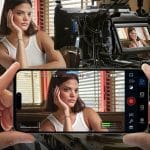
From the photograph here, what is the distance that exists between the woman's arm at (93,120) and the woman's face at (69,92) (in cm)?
4

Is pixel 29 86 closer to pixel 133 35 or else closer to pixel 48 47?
pixel 48 47

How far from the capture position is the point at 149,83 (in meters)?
0.81

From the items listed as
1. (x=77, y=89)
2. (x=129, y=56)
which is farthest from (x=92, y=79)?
(x=129, y=56)

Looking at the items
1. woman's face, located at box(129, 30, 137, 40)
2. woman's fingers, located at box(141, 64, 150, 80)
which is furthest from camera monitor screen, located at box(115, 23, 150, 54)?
woman's fingers, located at box(141, 64, 150, 80)

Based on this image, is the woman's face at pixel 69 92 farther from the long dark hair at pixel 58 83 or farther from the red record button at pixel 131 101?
the red record button at pixel 131 101

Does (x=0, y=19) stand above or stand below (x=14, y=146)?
above

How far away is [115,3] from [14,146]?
49 centimetres

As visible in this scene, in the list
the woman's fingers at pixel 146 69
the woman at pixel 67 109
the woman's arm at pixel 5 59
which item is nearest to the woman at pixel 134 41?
the woman's fingers at pixel 146 69

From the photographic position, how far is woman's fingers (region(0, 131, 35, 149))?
89 cm

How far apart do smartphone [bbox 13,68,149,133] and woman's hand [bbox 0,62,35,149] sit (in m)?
0.04

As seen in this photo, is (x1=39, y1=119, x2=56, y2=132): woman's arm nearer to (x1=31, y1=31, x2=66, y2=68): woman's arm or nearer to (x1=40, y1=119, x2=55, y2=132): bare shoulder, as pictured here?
(x1=40, y1=119, x2=55, y2=132): bare shoulder

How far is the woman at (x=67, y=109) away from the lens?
84 cm

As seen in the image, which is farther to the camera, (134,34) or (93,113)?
(134,34)

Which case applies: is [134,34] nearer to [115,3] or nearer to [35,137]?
[115,3]
